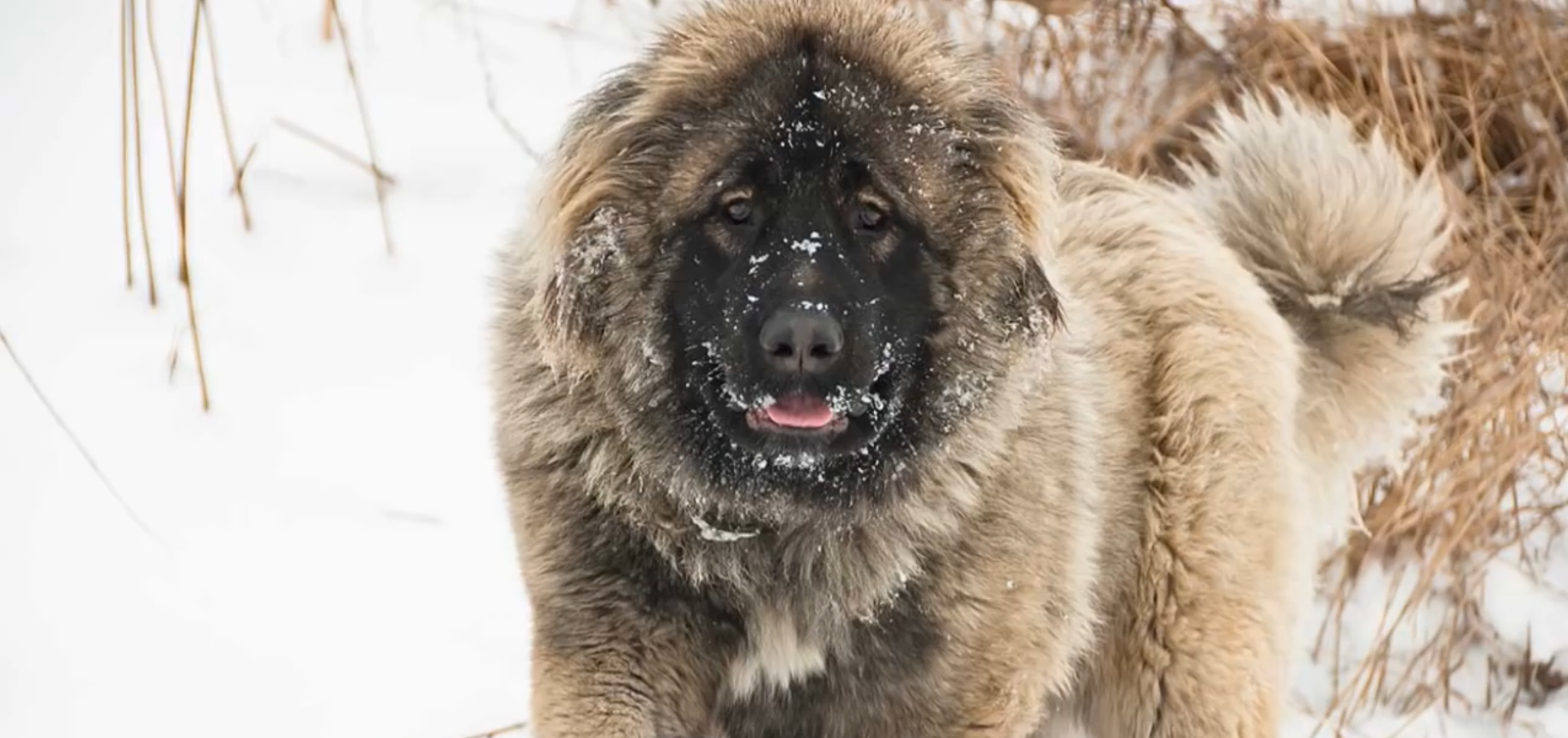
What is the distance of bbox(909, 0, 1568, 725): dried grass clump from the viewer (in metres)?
5.12

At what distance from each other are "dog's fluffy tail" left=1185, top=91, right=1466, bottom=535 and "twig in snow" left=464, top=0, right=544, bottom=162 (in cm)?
235

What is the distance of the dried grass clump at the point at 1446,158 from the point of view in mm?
5125

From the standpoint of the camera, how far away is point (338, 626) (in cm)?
386

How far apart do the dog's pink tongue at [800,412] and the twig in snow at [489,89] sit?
2.64 m

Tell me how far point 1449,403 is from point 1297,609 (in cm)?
157

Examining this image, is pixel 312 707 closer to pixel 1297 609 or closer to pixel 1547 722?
pixel 1297 609

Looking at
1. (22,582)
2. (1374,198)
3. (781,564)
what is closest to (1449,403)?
(1374,198)

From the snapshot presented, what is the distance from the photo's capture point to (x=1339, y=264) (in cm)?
400

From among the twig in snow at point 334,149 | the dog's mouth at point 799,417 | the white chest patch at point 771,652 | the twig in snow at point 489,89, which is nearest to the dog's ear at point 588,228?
the dog's mouth at point 799,417

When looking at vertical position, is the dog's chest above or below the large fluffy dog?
below

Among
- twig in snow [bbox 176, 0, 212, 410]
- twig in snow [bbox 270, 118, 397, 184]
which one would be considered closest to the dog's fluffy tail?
twig in snow [bbox 270, 118, 397, 184]

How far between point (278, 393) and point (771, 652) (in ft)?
6.96

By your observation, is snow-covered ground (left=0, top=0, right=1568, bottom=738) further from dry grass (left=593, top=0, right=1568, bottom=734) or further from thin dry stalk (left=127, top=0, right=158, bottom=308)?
dry grass (left=593, top=0, right=1568, bottom=734)

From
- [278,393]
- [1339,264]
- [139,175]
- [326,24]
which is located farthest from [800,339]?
[326,24]
